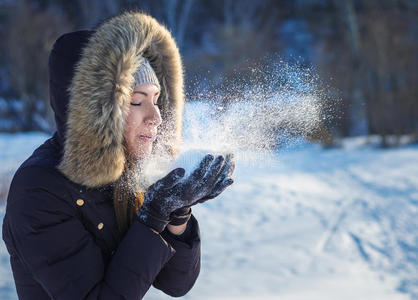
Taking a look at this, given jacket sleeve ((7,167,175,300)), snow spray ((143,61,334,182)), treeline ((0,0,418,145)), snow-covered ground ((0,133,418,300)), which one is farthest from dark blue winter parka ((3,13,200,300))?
treeline ((0,0,418,145))

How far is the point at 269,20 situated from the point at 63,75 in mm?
17908

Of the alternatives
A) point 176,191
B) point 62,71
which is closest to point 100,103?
point 62,71

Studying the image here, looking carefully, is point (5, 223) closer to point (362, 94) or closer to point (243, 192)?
point (243, 192)

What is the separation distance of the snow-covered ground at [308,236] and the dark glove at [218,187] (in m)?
Result: 0.38

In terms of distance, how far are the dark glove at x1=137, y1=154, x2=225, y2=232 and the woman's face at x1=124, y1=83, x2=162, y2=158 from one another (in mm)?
253

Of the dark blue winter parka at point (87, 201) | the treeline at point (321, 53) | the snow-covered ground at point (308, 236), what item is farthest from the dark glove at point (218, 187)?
the treeline at point (321, 53)

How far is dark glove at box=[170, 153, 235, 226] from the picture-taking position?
1.42 metres

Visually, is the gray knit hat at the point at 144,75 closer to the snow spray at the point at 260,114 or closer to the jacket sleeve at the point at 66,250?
the snow spray at the point at 260,114

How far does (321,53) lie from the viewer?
11.2m

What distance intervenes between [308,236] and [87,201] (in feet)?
11.7

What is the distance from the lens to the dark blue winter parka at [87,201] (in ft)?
4.07

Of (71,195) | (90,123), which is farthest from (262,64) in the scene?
(71,195)

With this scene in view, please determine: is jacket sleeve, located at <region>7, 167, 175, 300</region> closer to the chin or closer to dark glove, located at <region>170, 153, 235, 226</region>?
dark glove, located at <region>170, 153, 235, 226</region>

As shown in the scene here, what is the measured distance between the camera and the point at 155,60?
1.84m
